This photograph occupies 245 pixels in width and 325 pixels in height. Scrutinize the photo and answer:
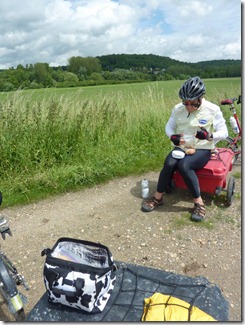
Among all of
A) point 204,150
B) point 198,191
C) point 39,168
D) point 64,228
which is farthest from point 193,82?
point 39,168

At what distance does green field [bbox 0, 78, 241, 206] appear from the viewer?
437cm

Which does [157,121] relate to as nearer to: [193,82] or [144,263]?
[193,82]

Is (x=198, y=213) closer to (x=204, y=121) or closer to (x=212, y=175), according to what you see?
(x=212, y=175)

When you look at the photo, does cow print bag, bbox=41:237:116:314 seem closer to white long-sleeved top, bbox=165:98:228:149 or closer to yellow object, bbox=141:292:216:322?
yellow object, bbox=141:292:216:322

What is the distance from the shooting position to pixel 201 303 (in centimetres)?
187

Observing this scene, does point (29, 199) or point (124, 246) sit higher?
point (29, 199)

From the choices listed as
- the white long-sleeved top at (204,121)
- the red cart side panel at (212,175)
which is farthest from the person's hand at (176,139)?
the red cart side panel at (212,175)

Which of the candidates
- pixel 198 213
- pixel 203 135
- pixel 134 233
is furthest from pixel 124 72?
pixel 134 233

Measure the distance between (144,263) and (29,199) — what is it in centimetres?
207

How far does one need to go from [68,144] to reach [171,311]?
153 inches

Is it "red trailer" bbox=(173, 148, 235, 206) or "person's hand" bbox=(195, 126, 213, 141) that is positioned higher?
"person's hand" bbox=(195, 126, 213, 141)

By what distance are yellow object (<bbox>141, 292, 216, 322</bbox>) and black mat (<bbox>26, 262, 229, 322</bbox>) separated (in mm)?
81

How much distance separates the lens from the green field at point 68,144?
4.37m

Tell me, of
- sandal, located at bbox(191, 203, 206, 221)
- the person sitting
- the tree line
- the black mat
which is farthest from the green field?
the tree line
